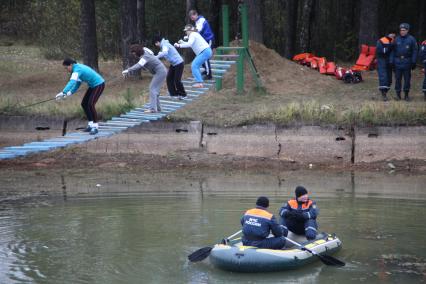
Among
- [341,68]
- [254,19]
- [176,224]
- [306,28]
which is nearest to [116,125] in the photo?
[176,224]

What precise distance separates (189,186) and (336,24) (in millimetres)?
18239

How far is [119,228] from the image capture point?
14.6m

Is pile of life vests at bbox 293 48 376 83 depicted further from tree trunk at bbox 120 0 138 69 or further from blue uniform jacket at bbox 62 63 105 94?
blue uniform jacket at bbox 62 63 105 94

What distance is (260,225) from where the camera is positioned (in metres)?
11.9

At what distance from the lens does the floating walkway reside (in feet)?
55.3

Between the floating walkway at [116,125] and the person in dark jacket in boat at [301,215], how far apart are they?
5681 mm

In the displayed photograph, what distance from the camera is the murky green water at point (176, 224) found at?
11773 mm

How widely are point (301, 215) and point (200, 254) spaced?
71.9 inches

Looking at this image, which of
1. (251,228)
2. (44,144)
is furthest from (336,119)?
(251,228)

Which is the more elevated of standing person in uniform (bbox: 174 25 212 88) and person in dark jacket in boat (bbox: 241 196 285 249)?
standing person in uniform (bbox: 174 25 212 88)

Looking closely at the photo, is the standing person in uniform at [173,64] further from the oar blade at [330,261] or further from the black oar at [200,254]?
the oar blade at [330,261]

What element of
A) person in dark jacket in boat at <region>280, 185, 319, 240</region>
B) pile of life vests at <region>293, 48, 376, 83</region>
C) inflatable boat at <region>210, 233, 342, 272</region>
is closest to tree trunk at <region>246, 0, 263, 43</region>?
pile of life vests at <region>293, 48, 376, 83</region>

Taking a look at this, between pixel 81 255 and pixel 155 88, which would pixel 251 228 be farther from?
pixel 155 88

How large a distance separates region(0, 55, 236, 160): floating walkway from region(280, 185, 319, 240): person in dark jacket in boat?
5.68 meters
